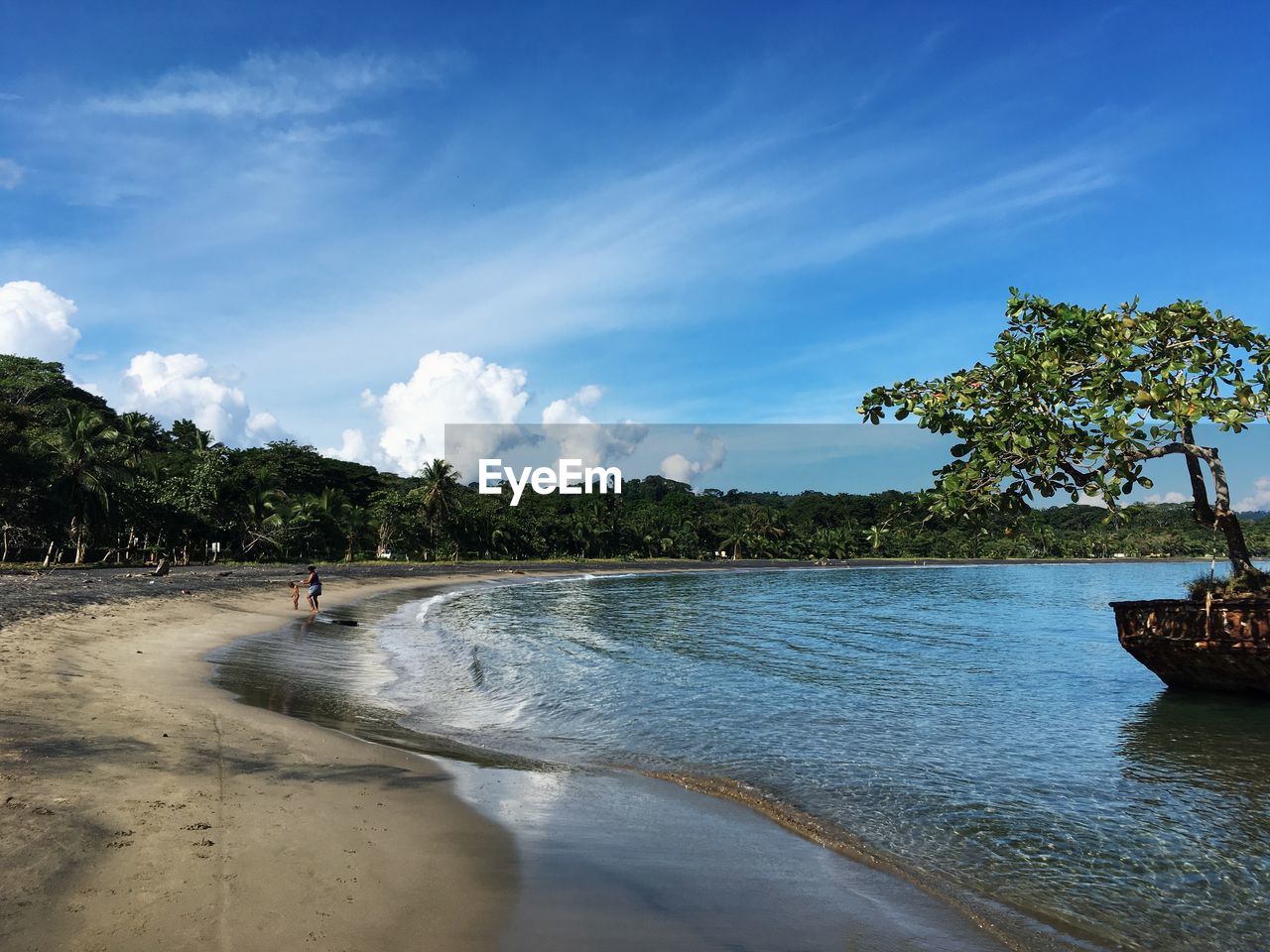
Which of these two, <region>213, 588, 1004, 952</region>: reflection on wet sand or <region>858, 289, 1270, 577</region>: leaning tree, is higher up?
<region>858, 289, 1270, 577</region>: leaning tree

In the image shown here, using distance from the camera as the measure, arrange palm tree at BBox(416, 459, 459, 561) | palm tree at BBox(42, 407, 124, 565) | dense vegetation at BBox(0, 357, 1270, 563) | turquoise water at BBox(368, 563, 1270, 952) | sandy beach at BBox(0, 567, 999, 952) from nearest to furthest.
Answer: sandy beach at BBox(0, 567, 999, 952) < turquoise water at BBox(368, 563, 1270, 952) < dense vegetation at BBox(0, 357, 1270, 563) < palm tree at BBox(42, 407, 124, 565) < palm tree at BBox(416, 459, 459, 561)

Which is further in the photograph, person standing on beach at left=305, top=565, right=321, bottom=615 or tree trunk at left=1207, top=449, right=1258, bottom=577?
person standing on beach at left=305, top=565, right=321, bottom=615

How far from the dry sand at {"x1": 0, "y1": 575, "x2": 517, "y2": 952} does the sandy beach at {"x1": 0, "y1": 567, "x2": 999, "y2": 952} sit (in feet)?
0.07

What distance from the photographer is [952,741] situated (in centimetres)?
1198

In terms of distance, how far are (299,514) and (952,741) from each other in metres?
66.1

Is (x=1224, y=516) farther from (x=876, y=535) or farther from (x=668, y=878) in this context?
(x=668, y=878)

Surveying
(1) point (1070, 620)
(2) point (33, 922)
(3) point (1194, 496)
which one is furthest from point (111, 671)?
(1) point (1070, 620)

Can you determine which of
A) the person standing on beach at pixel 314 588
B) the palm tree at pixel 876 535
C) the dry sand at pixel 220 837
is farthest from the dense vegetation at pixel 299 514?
the person standing on beach at pixel 314 588

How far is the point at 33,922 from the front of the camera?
4.16 meters

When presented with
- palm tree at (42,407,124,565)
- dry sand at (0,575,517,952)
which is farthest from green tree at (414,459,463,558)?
dry sand at (0,575,517,952)

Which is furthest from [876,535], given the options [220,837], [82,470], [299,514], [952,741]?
[299,514]

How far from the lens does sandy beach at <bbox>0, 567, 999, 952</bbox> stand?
4543 mm

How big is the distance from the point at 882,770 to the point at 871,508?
15365 centimetres

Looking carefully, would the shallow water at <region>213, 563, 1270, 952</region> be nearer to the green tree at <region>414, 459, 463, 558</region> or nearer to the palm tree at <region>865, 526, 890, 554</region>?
the palm tree at <region>865, 526, 890, 554</region>
